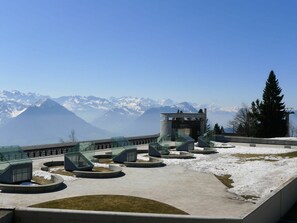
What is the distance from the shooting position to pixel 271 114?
78.1 meters

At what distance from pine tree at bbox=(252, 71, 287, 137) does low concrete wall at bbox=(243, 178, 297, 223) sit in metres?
58.0

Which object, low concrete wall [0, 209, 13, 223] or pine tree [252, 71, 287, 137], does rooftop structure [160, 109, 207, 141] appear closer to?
pine tree [252, 71, 287, 137]

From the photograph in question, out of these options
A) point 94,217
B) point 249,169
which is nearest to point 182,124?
point 249,169

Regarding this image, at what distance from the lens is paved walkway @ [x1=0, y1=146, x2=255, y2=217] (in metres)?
19.2

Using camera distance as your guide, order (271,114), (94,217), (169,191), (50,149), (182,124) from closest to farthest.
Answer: (94,217) → (169,191) → (50,149) → (182,124) → (271,114)

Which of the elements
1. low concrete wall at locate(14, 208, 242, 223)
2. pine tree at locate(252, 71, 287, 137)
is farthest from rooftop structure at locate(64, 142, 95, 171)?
pine tree at locate(252, 71, 287, 137)

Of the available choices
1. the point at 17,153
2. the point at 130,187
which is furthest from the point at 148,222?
the point at 17,153

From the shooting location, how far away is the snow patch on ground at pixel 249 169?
2448cm

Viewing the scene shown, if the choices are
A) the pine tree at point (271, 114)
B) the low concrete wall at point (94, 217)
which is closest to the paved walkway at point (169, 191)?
the low concrete wall at point (94, 217)

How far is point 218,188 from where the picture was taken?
2434 centimetres

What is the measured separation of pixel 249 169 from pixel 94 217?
19308 mm

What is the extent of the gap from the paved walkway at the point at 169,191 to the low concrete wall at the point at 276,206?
2.74ft

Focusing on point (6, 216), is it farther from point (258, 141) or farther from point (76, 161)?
point (258, 141)

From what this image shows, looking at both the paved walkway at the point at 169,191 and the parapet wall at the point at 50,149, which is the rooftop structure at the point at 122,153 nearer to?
the paved walkway at the point at 169,191
